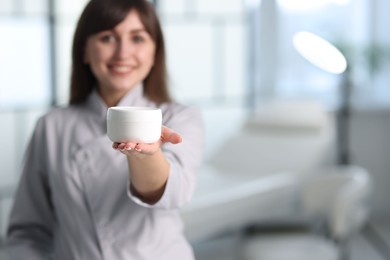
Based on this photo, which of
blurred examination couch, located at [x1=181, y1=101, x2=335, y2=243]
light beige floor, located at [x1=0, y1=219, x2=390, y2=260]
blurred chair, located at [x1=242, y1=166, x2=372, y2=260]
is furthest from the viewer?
light beige floor, located at [x1=0, y1=219, x2=390, y2=260]

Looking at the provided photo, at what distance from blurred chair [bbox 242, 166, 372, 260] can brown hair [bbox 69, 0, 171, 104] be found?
1.26 meters

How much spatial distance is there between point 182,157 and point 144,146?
0.26 metres

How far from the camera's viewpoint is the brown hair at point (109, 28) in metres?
1.20

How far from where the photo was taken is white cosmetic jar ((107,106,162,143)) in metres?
0.87

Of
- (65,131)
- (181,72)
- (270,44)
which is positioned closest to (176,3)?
(181,72)

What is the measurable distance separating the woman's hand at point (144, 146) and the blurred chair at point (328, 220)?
153 cm

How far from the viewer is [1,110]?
316 centimetres

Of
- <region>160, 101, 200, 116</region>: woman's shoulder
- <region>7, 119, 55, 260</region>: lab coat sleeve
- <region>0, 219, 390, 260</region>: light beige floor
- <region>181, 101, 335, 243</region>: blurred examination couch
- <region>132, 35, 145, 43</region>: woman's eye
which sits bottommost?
<region>0, 219, 390, 260</region>: light beige floor

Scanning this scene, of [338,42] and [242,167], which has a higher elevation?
[338,42]

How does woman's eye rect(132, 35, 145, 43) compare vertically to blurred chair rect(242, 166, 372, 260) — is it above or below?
above

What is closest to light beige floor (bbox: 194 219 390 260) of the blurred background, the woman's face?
the blurred background

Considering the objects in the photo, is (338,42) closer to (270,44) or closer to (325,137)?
(270,44)

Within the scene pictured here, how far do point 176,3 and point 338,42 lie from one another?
1.13 meters

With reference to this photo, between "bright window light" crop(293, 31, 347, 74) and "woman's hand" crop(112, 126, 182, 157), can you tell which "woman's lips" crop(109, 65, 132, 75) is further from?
"bright window light" crop(293, 31, 347, 74)
